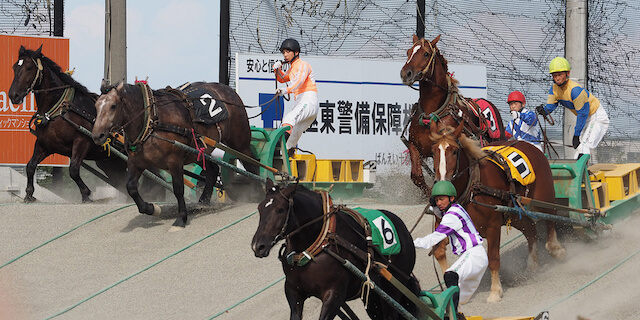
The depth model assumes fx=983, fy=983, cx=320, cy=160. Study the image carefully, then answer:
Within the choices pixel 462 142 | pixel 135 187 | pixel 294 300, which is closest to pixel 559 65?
pixel 462 142

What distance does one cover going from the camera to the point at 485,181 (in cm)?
977

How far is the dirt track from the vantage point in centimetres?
958

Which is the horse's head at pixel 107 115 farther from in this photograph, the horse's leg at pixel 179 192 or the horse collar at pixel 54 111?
the horse collar at pixel 54 111

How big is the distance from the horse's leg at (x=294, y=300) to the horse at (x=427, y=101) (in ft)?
10.9

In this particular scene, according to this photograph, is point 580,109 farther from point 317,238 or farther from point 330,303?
point 330,303

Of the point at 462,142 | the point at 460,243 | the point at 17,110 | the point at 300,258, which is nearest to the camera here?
the point at 300,258

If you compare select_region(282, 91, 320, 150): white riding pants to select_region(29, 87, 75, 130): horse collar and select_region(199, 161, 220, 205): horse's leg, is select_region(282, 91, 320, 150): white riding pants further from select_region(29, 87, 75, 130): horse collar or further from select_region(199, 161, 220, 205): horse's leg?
select_region(29, 87, 75, 130): horse collar

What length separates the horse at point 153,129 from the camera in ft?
39.0

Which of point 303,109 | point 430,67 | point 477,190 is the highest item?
point 430,67

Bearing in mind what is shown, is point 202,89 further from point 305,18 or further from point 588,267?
point 588,267

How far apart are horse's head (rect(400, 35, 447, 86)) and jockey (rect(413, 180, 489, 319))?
8.28ft

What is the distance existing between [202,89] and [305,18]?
→ 4087mm

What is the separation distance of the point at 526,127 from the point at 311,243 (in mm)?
5828

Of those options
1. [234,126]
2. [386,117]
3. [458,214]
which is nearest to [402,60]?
[386,117]
